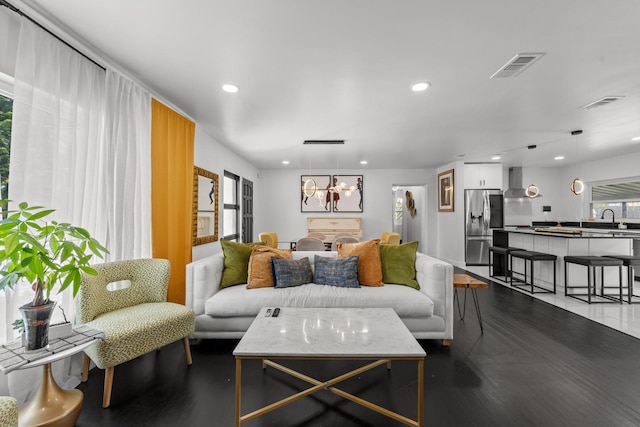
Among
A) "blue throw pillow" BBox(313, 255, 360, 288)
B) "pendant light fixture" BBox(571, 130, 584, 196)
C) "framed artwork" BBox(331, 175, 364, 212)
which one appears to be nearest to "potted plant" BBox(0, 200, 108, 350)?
"blue throw pillow" BBox(313, 255, 360, 288)

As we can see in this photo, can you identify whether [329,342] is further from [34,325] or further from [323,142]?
[323,142]

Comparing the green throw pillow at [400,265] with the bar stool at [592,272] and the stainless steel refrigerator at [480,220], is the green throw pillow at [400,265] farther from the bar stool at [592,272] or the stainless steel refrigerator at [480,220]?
the stainless steel refrigerator at [480,220]

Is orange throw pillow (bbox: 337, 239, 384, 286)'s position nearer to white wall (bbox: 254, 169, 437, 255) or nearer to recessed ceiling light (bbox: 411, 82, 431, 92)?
recessed ceiling light (bbox: 411, 82, 431, 92)

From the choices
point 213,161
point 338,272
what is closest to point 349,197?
point 213,161

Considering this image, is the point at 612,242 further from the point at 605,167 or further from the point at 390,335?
the point at 390,335

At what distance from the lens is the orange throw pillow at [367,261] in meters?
2.92

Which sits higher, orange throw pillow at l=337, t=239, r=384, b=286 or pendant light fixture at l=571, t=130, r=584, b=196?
pendant light fixture at l=571, t=130, r=584, b=196

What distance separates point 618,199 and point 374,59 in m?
7.12

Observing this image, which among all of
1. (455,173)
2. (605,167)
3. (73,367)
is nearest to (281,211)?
(455,173)

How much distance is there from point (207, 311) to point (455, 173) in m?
6.05

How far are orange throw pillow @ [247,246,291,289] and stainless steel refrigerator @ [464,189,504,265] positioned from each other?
5184 mm

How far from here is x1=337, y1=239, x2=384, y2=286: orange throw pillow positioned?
115 inches

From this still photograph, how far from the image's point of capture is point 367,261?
3.00 meters

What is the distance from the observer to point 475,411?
1737 mm
